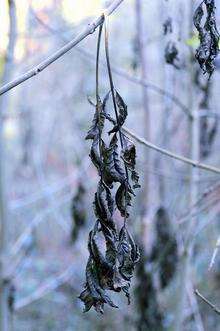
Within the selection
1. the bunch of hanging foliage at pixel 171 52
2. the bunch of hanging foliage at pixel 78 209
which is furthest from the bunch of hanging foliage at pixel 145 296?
the bunch of hanging foliage at pixel 171 52

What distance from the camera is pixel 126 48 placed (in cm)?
532

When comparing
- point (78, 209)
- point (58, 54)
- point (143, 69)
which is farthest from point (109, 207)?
point (78, 209)

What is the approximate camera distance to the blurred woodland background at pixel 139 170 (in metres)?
2.29

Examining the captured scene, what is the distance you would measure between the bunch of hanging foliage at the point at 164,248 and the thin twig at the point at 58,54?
1.96 m

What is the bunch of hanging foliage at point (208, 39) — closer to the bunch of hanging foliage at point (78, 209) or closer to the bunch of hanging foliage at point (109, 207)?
the bunch of hanging foliage at point (109, 207)

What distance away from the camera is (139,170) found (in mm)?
3904

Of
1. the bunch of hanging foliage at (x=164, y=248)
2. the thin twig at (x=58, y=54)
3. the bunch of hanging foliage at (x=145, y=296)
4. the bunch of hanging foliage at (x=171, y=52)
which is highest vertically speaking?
the thin twig at (x=58, y=54)

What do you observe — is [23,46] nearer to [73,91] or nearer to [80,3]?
[80,3]

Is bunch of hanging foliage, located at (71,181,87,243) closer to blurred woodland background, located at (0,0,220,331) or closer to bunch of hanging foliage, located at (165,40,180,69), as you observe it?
blurred woodland background, located at (0,0,220,331)

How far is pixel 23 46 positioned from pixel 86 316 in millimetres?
1980

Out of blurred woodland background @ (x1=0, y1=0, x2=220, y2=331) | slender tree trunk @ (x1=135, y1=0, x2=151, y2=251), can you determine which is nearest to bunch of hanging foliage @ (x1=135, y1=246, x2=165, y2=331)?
blurred woodland background @ (x1=0, y1=0, x2=220, y2=331)

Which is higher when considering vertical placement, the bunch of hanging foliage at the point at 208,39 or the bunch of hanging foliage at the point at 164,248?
the bunch of hanging foliage at the point at 208,39

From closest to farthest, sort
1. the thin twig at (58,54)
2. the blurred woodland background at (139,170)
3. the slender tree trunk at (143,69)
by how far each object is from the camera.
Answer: the thin twig at (58,54) → the blurred woodland background at (139,170) → the slender tree trunk at (143,69)

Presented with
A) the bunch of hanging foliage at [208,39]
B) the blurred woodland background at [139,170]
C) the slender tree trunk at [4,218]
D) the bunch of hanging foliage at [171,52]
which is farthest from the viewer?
Answer: the blurred woodland background at [139,170]
